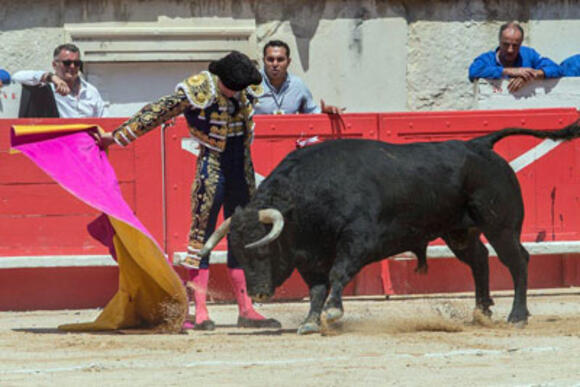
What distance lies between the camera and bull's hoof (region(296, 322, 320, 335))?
6543 millimetres

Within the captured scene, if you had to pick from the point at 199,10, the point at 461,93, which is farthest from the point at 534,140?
the point at 199,10

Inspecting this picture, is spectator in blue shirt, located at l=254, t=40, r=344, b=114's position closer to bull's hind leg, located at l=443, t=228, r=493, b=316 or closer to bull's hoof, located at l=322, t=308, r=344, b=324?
bull's hind leg, located at l=443, t=228, r=493, b=316

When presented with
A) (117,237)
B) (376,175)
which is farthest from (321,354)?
(117,237)

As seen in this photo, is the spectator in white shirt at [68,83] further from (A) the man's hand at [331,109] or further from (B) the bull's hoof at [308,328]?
(B) the bull's hoof at [308,328]

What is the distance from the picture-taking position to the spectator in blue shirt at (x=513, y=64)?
9328mm

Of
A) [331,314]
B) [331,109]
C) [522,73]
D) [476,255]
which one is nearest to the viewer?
[331,314]

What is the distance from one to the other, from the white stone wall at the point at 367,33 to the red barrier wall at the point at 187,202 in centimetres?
233

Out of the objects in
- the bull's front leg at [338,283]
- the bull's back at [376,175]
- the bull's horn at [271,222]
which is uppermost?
the bull's back at [376,175]

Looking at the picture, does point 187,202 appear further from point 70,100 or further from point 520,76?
point 520,76

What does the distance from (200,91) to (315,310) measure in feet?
4.28

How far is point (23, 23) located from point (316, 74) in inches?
99.2

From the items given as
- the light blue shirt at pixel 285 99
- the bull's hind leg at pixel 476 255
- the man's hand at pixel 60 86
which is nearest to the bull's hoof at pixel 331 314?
the bull's hind leg at pixel 476 255

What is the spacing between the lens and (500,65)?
31.1 ft

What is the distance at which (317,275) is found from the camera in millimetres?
6719
